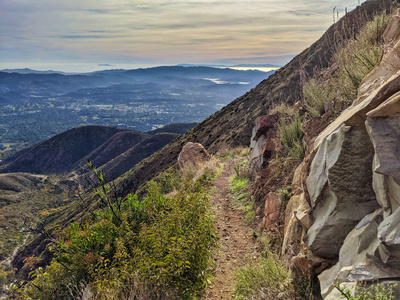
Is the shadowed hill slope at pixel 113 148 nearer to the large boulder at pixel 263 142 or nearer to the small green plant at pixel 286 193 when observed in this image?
the large boulder at pixel 263 142

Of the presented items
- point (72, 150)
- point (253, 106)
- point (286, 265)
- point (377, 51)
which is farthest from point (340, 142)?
point (72, 150)

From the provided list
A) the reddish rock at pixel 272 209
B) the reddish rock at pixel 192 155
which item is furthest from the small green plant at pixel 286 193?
the reddish rock at pixel 192 155

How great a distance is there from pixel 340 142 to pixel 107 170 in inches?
3073

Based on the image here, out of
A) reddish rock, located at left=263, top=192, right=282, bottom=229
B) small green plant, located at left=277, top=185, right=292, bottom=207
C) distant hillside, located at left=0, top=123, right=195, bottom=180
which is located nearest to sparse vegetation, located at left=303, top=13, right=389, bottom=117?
small green plant, located at left=277, top=185, right=292, bottom=207

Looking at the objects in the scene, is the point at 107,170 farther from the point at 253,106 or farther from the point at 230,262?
the point at 230,262

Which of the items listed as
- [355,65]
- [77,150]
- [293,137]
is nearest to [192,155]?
[293,137]

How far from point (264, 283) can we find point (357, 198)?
1548 millimetres

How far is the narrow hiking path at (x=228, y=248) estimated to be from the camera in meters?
4.12

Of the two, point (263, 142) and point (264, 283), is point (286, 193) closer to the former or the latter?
point (264, 283)

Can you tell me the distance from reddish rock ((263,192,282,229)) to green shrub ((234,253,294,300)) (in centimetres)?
128

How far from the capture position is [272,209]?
5.19 metres

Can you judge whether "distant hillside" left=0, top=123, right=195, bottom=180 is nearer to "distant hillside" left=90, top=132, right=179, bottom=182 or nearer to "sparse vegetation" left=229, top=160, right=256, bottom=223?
"distant hillside" left=90, top=132, right=179, bottom=182

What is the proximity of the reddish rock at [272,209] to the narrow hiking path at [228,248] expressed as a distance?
0.52 meters

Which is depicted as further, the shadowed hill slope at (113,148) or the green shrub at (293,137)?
the shadowed hill slope at (113,148)
